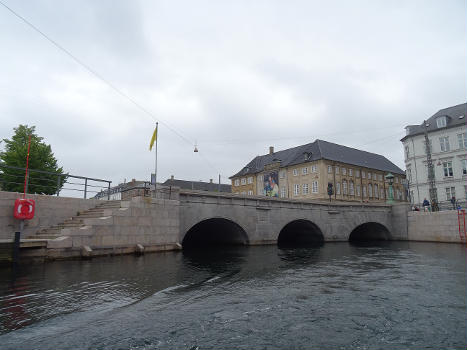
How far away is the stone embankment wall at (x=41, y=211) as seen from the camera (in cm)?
1305

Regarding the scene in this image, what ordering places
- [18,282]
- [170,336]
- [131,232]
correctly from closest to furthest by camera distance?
[170,336] < [18,282] < [131,232]

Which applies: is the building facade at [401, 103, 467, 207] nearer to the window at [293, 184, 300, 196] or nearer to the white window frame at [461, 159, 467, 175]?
the white window frame at [461, 159, 467, 175]

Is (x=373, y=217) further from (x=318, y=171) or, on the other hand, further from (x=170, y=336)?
(x=170, y=336)

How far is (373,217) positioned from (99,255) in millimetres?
27767

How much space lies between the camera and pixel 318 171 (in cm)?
5188

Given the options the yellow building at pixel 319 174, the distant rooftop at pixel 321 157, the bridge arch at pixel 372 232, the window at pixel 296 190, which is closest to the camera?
the bridge arch at pixel 372 232

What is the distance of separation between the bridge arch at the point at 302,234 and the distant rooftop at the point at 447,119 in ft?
96.1

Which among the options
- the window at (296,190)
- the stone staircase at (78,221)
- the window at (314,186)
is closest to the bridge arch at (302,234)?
the stone staircase at (78,221)

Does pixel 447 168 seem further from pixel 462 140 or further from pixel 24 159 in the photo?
pixel 24 159

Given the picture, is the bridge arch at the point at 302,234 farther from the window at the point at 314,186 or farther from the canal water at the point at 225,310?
the canal water at the point at 225,310

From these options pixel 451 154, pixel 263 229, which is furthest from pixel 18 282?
pixel 451 154

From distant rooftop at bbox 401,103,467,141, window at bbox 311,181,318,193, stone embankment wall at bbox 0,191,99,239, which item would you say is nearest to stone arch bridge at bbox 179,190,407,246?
stone embankment wall at bbox 0,191,99,239

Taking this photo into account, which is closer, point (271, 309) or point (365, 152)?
point (271, 309)

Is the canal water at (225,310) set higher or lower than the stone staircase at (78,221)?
lower
